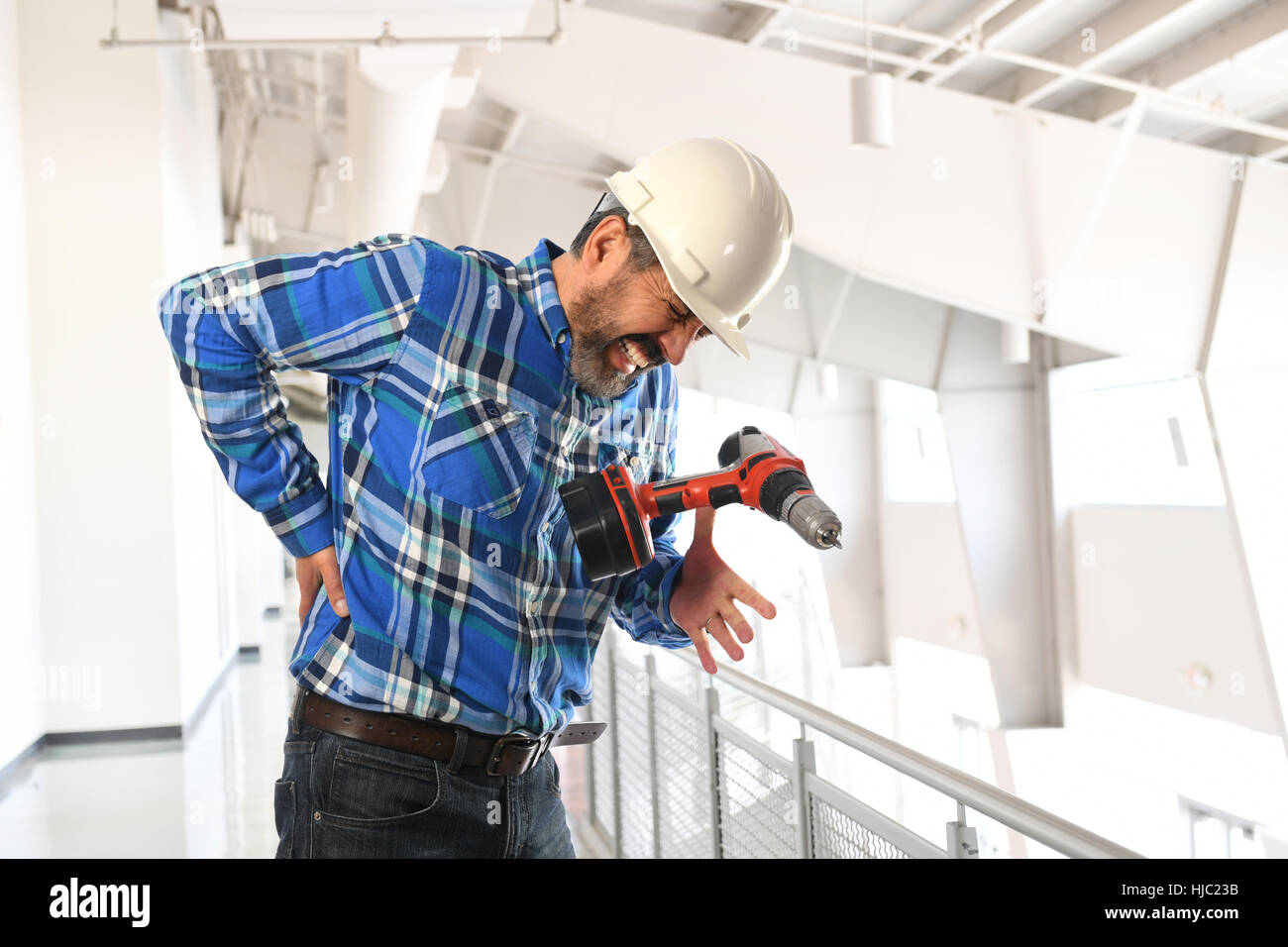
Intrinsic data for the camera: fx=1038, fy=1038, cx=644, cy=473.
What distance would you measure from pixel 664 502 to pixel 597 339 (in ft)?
0.75

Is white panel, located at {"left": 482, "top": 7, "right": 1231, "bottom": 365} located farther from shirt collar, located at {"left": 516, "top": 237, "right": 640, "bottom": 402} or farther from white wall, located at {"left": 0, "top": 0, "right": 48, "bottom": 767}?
shirt collar, located at {"left": 516, "top": 237, "right": 640, "bottom": 402}

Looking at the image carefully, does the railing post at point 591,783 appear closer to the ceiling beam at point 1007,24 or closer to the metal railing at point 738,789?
the metal railing at point 738,789

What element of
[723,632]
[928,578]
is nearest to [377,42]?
[723,632]

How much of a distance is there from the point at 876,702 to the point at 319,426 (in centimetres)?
1321

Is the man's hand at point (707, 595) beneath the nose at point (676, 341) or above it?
beneath

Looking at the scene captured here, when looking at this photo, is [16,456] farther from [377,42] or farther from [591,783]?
[591,783]

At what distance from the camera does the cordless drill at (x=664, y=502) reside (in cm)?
124

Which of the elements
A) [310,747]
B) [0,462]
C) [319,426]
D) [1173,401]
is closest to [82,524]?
[0,462]

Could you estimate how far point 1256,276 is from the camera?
727 centimetres

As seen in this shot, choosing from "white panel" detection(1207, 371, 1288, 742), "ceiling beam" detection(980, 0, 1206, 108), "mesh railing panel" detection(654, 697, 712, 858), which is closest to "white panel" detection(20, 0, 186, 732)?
"mesh railing panel" detection(654, 697, 712, 858)

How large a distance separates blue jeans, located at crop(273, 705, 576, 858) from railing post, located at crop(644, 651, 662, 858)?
202 cm

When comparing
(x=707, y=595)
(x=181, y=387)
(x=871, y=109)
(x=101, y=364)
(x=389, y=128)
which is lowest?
(x=707, y=595)

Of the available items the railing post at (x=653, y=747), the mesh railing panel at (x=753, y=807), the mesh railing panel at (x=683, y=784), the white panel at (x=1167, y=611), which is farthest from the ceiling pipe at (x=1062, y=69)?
the mesh railing panel at (x=753, y=807)
